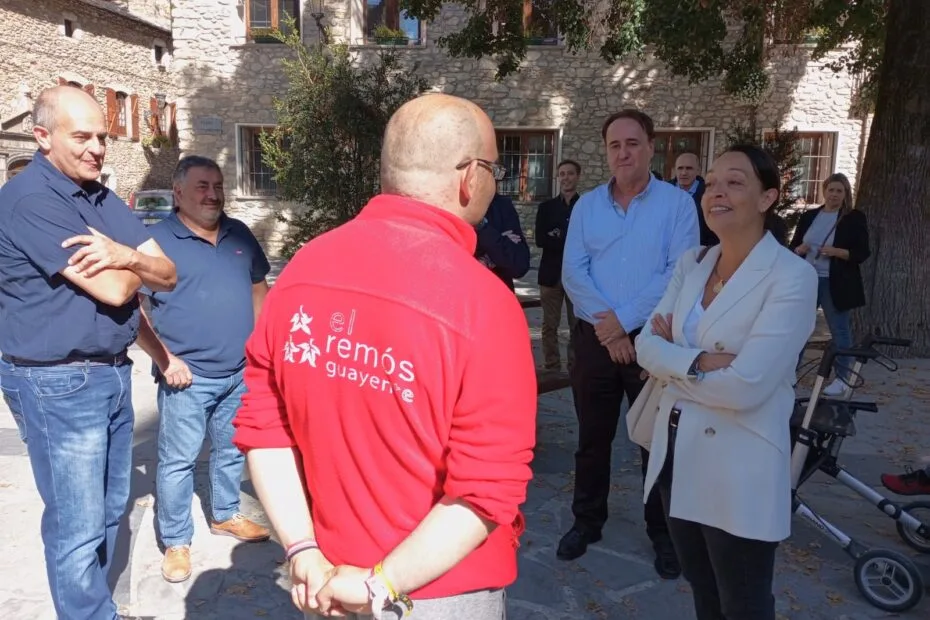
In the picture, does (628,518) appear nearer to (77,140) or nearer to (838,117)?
(77,140)

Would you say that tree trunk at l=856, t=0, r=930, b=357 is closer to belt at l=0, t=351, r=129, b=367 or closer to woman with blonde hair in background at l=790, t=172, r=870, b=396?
woman with blonde hair in background at l=790, t=172, r=870, b=396

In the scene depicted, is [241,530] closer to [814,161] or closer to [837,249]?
[837,249]

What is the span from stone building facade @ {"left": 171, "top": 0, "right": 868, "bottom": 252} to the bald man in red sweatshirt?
15146mm

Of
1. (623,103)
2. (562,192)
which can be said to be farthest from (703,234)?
(623,103)

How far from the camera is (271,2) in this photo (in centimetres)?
1631

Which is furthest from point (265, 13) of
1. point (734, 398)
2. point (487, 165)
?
point (487, 165)

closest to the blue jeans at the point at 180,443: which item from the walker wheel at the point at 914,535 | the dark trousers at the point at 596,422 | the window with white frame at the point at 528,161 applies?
the dark trousers at the point at 596,422

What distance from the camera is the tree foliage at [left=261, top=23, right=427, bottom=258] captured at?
916cm

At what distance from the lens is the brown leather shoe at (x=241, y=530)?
3.69 metres

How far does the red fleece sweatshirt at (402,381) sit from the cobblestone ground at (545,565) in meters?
1.91

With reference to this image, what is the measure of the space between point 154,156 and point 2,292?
2337 centimetres

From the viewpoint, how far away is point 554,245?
6840 mm

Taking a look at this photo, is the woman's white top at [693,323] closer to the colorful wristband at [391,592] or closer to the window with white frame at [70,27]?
the colorful wristband at [391,592]

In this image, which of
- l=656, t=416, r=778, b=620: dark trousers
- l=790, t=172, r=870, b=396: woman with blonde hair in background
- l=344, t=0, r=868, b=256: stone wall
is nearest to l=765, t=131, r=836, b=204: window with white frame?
l=344, t=0, r=868, b=256: stone wall
